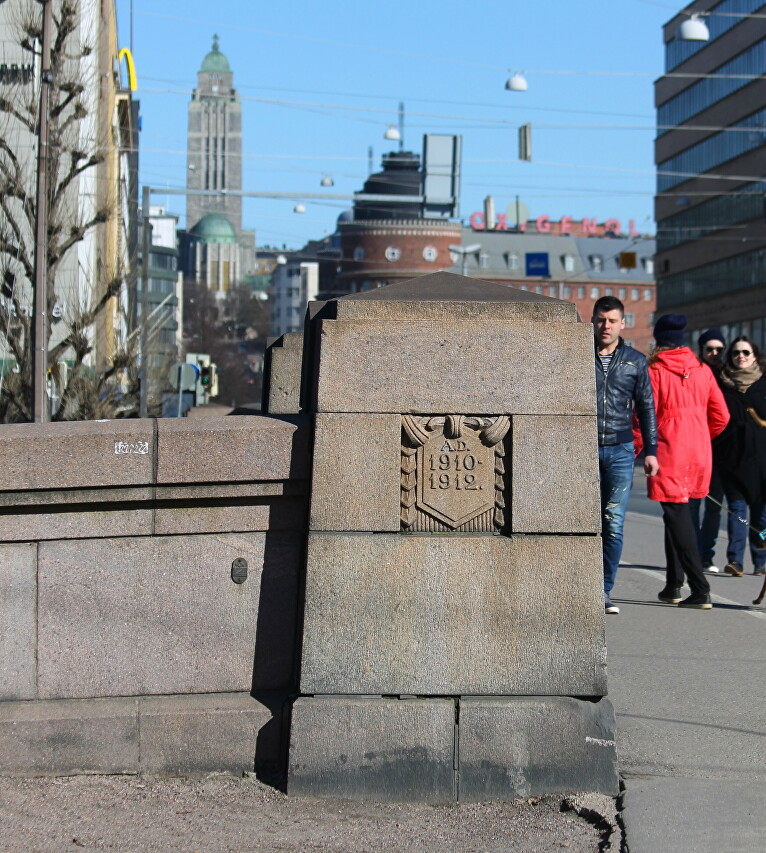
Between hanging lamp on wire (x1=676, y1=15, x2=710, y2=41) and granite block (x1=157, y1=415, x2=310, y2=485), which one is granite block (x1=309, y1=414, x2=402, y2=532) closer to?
granite block (x1=157, y1=415, x2=310, y2=485)

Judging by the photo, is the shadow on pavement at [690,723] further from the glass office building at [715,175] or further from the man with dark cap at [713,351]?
the glass office building at [715,175]

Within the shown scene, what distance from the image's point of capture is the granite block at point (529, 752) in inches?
198

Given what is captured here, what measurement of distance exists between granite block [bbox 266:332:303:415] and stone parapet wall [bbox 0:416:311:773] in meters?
2.11

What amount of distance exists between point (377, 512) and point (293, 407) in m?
2.51

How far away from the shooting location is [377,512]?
5062 millimetres

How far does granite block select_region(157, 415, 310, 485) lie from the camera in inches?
201

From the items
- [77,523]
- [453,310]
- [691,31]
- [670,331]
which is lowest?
[77,523]

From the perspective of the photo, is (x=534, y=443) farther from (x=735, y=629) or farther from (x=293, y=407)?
(x=735, y=629)

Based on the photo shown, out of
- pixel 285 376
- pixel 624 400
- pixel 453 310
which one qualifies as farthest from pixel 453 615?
pixel 624 400

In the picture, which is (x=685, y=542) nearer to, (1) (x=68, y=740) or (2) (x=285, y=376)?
(2) (x=285, y=376)

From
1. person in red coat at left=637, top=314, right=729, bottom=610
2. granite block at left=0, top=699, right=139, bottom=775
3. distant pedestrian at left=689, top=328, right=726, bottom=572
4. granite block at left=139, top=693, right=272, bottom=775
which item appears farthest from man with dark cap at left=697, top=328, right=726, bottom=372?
granite block at left=0, top=699, right=139, bottom=775

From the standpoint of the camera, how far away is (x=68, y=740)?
16.8 feet

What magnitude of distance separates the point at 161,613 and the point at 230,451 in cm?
65

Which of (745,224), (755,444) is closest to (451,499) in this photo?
(755,444)
